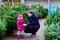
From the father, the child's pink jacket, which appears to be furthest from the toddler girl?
the father

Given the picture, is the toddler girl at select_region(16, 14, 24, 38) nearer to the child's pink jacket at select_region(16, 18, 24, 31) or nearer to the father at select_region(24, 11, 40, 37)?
the child's pink jacket at select_region(16, 18, 24, 31)

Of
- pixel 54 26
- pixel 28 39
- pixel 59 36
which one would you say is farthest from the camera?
pixel 28 39

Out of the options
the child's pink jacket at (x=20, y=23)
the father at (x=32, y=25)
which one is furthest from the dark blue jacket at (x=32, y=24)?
the child's pink jacket at (x=20, y=23)

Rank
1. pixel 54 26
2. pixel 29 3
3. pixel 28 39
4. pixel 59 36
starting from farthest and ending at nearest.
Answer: pixel 29 3, pixel 28 39, pixel 54 26, pixel 59 36

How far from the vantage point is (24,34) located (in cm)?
1124

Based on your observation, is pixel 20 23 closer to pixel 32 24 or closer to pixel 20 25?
pixel 20 25

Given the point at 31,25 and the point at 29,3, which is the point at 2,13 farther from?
the point at 29,3

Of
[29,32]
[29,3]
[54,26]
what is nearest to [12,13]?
[29,32]

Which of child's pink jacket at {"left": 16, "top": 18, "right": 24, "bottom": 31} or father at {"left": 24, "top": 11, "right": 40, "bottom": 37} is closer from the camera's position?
child's pink jacket at {"left": 16, "top": 18, "right": 24, "bottom": 31}

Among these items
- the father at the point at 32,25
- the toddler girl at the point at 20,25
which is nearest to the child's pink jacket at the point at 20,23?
the toddler girl at the point at 20,25

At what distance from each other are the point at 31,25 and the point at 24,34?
0.91 meters

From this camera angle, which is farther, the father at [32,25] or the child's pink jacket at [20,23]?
the father at [32,25]

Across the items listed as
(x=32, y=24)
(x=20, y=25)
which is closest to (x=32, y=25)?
(x=32, y=24)

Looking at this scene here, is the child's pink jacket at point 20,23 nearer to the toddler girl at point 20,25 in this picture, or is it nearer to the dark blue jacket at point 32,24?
the toddler girl at point 20,25
